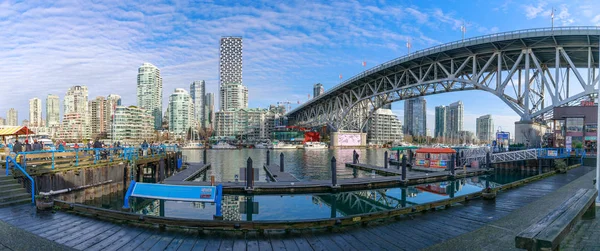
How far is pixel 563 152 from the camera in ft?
121

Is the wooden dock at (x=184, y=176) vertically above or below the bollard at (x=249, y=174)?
below

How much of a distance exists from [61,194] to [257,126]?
7023 inches

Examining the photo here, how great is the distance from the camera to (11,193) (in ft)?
37.9

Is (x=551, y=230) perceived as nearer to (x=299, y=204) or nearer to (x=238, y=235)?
(x=238, y=235)

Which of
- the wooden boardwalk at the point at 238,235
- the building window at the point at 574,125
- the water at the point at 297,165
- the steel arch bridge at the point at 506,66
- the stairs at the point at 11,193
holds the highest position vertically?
the steel arch bridge at the point at 506,66

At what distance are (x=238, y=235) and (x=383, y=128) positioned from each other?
182161 millimetres

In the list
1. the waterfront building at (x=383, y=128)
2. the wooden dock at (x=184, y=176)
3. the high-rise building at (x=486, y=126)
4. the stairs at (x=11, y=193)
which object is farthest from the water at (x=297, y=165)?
the high-rise building at (x=486, y=126)

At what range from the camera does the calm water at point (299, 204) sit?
46.0 feet

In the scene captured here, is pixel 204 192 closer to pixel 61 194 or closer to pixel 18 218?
pixel 18 218

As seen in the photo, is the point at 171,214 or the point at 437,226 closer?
the point at 437,226

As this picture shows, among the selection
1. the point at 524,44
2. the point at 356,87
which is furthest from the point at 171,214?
the point at 356,87

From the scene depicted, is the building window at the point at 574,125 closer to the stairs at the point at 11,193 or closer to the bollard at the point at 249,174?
the bollard at the point at 249,174

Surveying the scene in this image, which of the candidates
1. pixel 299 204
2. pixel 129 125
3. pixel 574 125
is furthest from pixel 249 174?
pixel 129 125

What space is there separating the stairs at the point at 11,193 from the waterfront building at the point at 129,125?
15488cm
